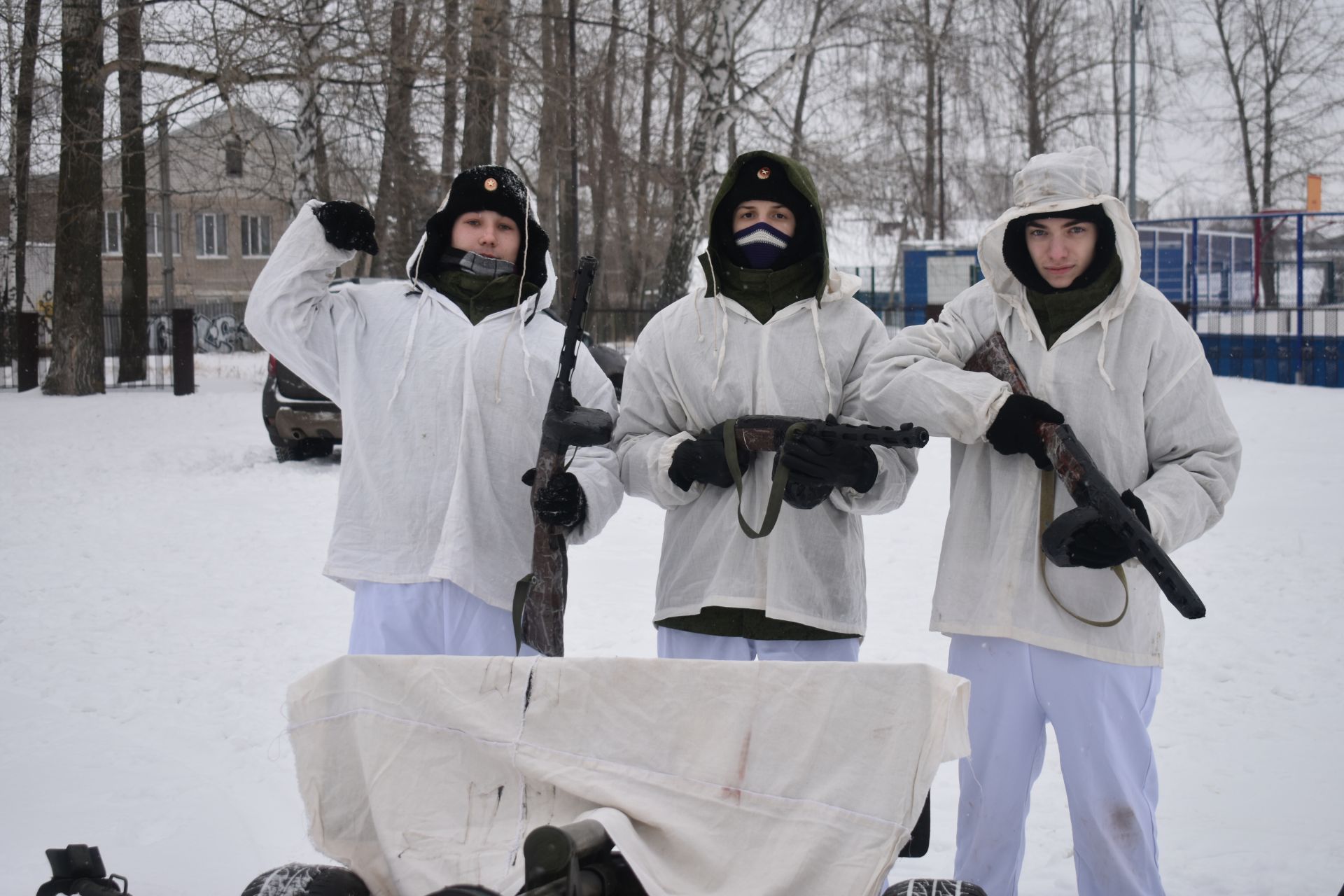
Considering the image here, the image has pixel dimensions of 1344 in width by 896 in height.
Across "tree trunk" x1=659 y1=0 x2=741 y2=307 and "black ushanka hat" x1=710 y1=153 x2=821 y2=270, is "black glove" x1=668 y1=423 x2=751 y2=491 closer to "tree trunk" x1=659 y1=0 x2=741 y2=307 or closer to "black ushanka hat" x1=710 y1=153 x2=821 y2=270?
"black ushanka hat" x1=710 y1=153 x2=821 y2=270

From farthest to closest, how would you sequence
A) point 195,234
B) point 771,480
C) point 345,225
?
1. point 195,234
2. point 345,225
3. point 771,480

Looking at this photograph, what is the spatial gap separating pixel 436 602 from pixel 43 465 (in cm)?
1049

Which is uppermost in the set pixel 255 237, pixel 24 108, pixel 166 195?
pixel 255 237

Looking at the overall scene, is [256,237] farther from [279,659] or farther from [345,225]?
[345,225]

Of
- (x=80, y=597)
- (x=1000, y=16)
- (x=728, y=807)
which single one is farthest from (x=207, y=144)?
(x=728, y=807)

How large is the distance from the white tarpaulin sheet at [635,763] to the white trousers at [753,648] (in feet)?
3.01

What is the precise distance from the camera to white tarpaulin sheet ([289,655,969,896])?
86.9 inches

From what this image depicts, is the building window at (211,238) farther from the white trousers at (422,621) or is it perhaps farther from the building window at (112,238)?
the white trousers at (422,621)

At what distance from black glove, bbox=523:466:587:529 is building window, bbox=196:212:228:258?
56281 millimetres

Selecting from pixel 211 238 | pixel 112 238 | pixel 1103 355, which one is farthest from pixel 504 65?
pixel 112 238

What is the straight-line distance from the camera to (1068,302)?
307 centimetres

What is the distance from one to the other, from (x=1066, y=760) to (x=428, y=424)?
195 cm

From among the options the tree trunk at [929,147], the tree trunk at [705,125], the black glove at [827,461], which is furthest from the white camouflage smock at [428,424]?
the tree trunk at [929,147]

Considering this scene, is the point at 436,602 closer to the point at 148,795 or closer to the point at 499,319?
the point at 499,319
